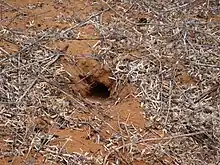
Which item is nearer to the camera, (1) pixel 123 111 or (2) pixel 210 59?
(1) pixel 123 111

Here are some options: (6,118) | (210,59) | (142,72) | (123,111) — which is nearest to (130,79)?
(142,72)

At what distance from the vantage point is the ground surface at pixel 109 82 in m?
2.80

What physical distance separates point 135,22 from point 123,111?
1.08 meters

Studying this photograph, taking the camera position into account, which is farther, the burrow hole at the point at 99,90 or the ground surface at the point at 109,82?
the burrow hole at the point at 99,90

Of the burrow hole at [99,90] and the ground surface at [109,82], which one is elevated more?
the ground surface at [109,82]

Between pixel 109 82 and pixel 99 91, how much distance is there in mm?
131

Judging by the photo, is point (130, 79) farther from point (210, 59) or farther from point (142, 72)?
point (210, 59)

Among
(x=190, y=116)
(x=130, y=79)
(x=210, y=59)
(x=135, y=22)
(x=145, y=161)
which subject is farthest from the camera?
(x=135, y=22)

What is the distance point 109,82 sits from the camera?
11.1ft

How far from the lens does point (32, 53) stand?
343 centimetres

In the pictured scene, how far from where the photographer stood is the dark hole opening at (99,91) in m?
3.40

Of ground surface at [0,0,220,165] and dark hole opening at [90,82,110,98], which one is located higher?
ground surface at [0,0,220,165]

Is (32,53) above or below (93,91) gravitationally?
above

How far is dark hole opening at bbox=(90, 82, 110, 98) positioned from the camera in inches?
134
